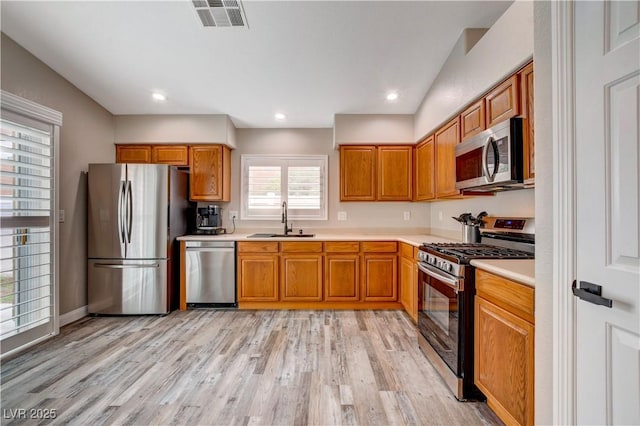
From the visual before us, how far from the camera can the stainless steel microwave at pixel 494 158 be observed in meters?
1.87

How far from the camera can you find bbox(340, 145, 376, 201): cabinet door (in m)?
3.96

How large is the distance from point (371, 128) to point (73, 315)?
416 centimetres

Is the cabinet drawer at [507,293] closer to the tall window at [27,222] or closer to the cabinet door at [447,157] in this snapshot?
the cabinet door at [447,157]

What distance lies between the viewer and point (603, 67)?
0.95m

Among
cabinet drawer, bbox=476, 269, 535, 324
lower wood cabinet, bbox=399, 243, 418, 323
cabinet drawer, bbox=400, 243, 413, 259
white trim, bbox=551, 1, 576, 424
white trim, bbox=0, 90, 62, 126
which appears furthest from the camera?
cabinet drawer, bbox=400, 243, 413, 259

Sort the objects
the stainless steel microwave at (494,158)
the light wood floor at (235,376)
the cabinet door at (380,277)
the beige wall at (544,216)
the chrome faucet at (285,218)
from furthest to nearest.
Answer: the chrome faucet at (285,218), the cabinet door at (380,277), the stainless steel microwave at (494,158), the light wood floor at (235,376), the beige wall at (544,216)

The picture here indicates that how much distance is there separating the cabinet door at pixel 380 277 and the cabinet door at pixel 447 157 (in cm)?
101

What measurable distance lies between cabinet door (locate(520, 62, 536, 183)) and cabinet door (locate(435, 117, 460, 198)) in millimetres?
867

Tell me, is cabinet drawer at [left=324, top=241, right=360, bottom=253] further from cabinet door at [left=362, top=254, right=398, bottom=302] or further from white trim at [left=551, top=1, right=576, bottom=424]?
white trim at [left=551, top=1, right=576, bottom=424]

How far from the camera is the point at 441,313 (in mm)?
2137

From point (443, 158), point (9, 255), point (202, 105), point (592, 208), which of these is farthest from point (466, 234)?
point (9, 255)

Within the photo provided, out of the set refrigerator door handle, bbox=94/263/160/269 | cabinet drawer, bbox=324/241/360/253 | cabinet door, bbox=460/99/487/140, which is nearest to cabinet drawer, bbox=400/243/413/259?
cabinet drawer, bbox=324/241/360/253

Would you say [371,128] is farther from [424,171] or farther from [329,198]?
[329,198]

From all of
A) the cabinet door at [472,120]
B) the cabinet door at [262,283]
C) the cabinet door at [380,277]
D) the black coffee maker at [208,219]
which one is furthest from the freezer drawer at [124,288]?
the cabinet door at [472,120]
